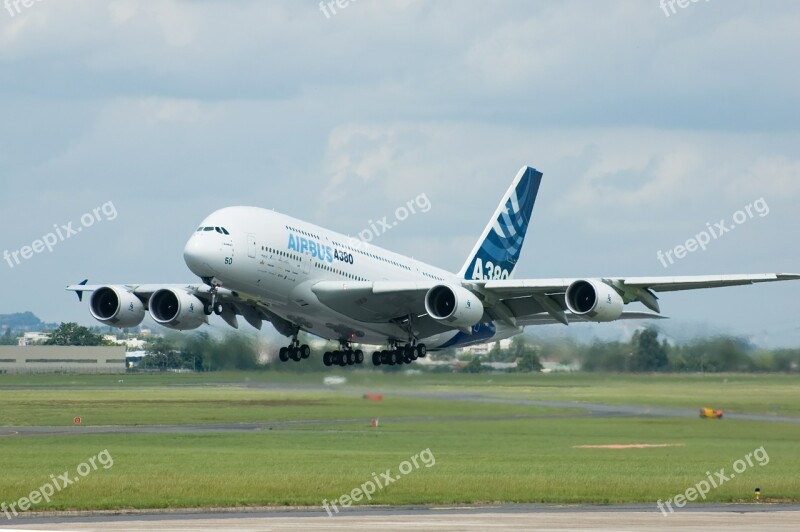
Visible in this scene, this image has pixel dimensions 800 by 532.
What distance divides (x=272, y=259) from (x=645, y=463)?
27.7 meters

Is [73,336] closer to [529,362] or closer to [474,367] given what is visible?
[474,367]

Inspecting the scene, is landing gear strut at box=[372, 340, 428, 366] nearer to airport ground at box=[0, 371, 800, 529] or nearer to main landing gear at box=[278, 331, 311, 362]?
main landing gear at box=[278, 331, 311, 362]

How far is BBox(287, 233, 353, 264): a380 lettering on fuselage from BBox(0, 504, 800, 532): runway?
9299 millimetres

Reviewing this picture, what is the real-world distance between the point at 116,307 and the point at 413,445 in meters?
27.2

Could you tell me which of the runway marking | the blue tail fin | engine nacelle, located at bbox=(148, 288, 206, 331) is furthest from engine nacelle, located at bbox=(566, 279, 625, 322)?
the runway marking

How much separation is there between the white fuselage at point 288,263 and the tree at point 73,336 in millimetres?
64922

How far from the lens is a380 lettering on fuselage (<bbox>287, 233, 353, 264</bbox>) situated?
2058 inches

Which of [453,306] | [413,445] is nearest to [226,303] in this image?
[453,306]

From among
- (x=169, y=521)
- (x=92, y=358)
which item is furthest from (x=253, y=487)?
(x=92, y=358)

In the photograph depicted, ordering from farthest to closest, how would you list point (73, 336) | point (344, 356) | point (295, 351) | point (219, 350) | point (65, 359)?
point (65, 359)
point (73, 336)
point (219, 350)
point (344, 356)
point (295, 351)

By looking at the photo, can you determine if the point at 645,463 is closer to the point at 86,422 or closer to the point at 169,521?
the point at 169,521

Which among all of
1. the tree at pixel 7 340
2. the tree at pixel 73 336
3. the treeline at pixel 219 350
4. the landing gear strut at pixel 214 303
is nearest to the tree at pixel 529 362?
the treeline at pixel 219 350

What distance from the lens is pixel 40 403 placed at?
10206 centimetres

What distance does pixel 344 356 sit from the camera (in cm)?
6131
